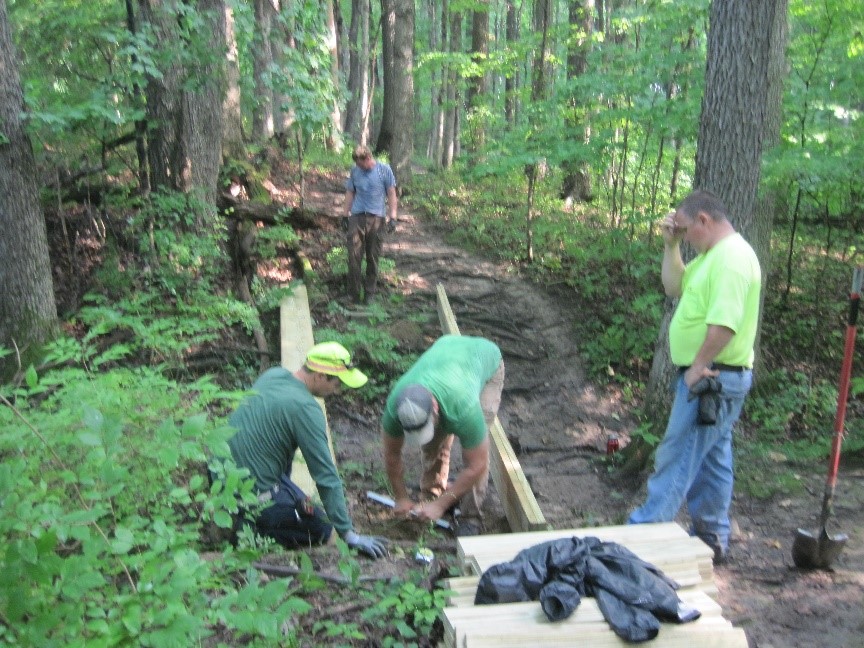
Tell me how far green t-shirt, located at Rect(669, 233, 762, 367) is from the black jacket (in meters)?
1.51

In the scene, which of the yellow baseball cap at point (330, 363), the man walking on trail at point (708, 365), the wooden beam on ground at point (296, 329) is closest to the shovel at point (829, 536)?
the man walking on trail at point (708, 365)

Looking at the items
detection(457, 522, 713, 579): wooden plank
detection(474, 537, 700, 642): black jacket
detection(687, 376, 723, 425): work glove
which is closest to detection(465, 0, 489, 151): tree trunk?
detection(687, 376, 723, 425): work glove

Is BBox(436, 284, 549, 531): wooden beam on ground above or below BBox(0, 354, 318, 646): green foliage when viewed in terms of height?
below

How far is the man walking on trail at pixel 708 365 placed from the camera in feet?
14.1

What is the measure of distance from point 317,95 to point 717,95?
669 cm

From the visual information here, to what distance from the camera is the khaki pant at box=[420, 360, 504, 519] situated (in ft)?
19.5

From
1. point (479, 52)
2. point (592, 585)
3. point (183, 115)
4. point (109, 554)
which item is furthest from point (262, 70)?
point (592, 585)

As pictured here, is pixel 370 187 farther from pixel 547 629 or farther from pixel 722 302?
pixel 547 629

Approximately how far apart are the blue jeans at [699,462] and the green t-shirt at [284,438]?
75.2 inches

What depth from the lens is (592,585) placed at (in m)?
3.34

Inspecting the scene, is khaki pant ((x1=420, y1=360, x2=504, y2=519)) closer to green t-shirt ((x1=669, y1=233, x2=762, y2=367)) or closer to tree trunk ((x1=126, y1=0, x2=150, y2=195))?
green t-shirt ((x1=669, y1=233, x2=762, y2=367))

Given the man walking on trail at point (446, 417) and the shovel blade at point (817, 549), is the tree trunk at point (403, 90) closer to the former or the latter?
the man walking on trail at point (446, 417)

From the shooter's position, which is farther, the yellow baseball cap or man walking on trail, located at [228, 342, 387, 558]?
the yellow baseball cap

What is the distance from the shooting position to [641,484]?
259 inches
